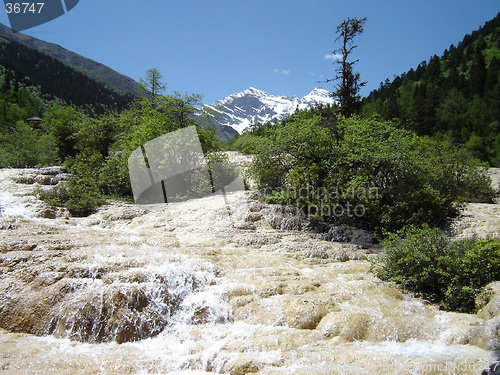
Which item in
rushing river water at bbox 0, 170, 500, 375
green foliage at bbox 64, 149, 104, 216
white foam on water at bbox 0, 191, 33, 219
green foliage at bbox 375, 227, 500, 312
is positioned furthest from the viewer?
green foliage at bbox 64, 149, 104, 216

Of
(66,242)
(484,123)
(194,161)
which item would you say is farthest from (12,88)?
(484,123)

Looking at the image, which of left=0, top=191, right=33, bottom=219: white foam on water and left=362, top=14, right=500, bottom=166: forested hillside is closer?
left=0, top=191, right=33, bottom=219: white foam on water

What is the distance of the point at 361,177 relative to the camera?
13.1 meters

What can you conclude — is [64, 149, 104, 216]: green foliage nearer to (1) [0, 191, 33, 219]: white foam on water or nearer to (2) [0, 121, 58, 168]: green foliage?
(1) [0, 191, 33, 219]: white foam on water

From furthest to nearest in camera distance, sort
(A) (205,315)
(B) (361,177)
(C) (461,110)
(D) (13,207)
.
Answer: (C) (461,110) → (B) (361,177) → (D) (13,207) → (A) (205,315)

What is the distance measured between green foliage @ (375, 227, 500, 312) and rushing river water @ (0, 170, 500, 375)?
1.55ft

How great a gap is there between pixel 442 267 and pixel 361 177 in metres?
5.99

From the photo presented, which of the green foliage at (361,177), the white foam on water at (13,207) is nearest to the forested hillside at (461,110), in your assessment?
the green foliage at (361,177)

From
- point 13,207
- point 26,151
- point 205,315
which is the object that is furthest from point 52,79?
point 205,315

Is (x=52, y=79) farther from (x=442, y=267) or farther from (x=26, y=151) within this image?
(x=442, y=267)

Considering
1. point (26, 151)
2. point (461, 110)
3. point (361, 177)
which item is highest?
point (461, 110)

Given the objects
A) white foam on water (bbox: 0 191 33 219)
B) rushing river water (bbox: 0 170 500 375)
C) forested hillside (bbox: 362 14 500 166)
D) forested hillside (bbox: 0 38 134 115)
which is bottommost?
rushing river water (bbox: 0 170 500 375)

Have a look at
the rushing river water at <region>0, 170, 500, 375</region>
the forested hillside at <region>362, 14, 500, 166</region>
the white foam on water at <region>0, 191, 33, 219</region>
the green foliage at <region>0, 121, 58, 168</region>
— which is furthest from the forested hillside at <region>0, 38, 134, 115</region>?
the rushing river water at <region>0, 170, 500, 375</region>

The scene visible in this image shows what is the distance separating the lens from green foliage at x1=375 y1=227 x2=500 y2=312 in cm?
689
